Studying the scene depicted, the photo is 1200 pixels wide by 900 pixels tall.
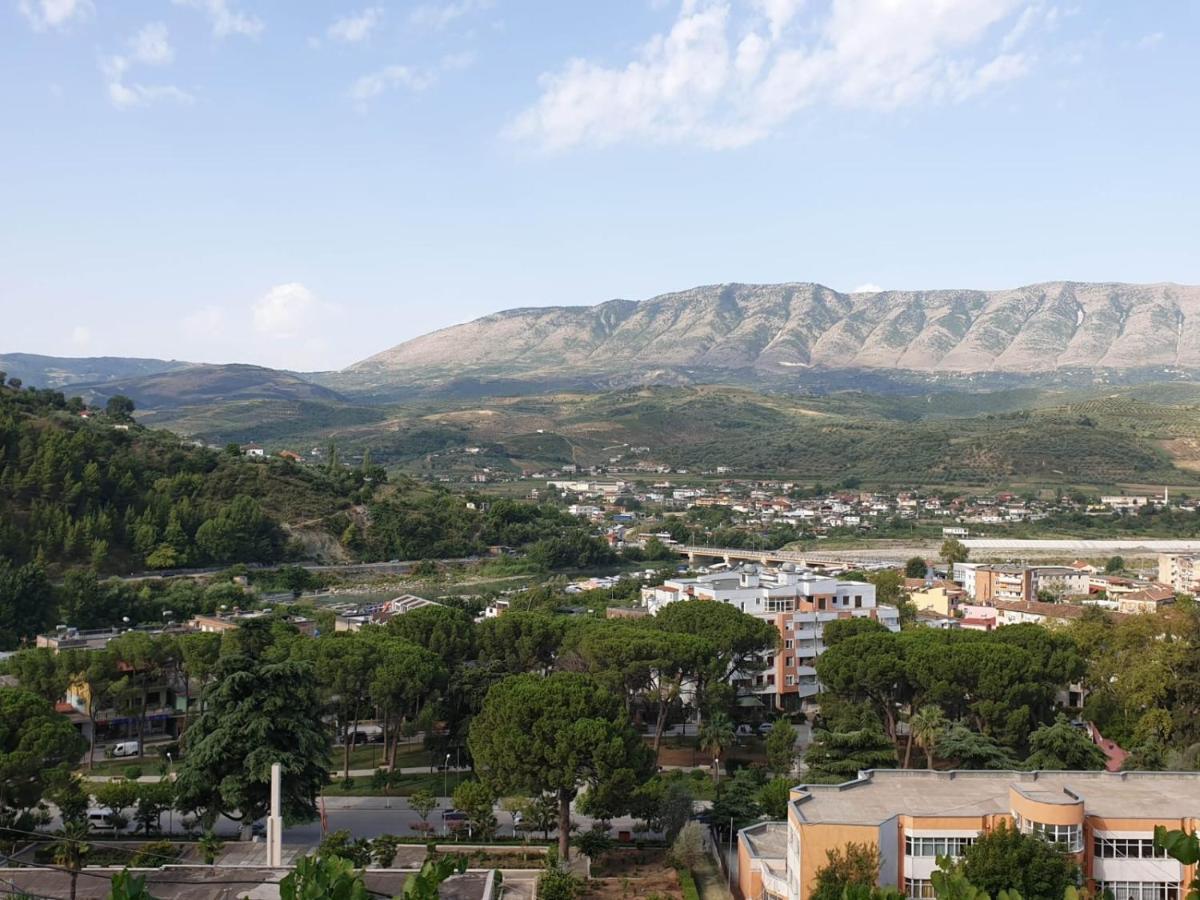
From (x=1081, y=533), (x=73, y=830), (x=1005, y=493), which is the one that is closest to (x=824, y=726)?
(x=73, y=830)

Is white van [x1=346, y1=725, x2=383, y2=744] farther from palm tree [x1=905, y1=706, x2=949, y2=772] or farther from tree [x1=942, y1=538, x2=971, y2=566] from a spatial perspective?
tree [x1=942, y1=538, x2=971, y2=566]

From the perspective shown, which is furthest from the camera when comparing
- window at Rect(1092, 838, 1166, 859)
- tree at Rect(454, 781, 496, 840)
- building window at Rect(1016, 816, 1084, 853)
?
tree at Rect(454, 781, 496, 840)

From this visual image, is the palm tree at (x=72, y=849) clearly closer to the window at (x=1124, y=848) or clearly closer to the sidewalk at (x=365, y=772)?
the sidewalk at (x=365, y=772)

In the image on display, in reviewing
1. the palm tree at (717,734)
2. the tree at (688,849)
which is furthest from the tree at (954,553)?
the tree at (688,849)

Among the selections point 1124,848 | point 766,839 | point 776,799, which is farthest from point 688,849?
point 1124,848

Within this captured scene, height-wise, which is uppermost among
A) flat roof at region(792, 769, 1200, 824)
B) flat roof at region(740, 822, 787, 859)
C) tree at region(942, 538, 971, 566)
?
flat roof at region(792, 769, 1200, 824)

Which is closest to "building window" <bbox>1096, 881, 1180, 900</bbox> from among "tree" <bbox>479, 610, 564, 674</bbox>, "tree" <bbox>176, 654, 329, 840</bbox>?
"tree" <bbox>176, 654, 329, 840</bbox>
